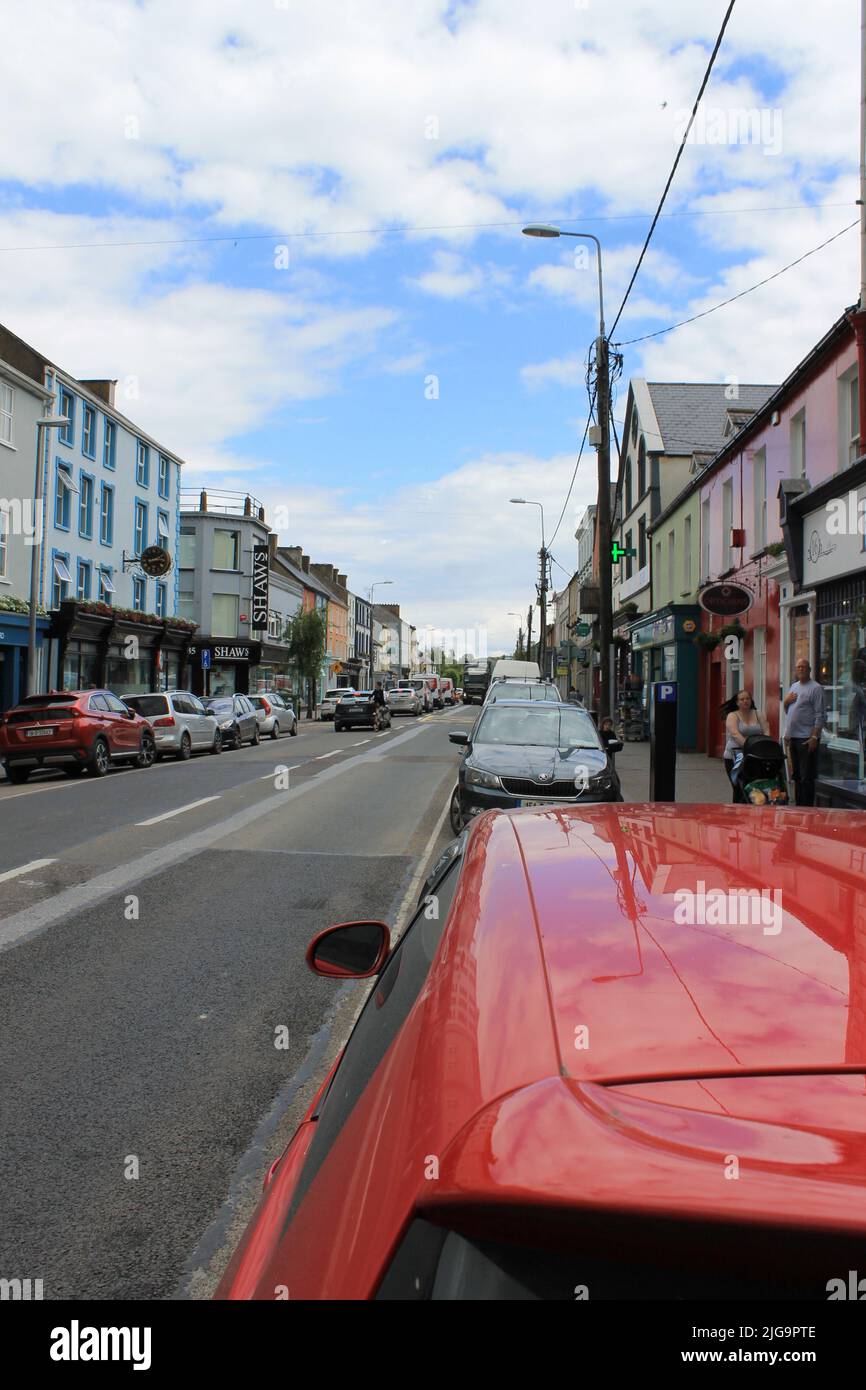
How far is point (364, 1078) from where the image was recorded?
1.81m

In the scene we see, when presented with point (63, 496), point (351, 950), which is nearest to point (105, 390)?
point (63, 496)

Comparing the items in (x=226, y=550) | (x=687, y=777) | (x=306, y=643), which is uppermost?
(x=226, y=550)

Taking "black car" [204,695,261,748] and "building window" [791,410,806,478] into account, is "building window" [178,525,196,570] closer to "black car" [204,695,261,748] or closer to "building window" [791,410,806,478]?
"black car" [204,695,261,748]

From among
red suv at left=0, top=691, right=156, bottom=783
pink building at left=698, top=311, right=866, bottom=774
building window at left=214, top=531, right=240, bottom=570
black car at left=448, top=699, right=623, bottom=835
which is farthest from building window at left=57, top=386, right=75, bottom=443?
black car at left=448, top=699, right=623, bottom=835

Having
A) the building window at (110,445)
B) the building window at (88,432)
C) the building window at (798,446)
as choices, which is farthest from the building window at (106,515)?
the building window at (798,446)

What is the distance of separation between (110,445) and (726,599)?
2705 centimetres

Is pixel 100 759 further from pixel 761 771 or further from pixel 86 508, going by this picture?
pixel 86 508

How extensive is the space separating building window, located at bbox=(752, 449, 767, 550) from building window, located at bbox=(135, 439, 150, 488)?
27.4 meters

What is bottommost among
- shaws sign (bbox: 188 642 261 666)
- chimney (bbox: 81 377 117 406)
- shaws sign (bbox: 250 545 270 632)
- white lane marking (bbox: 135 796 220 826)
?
white lane marking (bbox: 135 796 220 826)

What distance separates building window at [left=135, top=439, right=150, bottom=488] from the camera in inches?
1586

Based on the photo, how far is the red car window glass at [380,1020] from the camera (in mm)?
1792

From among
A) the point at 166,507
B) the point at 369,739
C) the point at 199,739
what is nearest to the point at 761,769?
the point at 199,739

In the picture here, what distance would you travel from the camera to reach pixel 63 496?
33656mm
